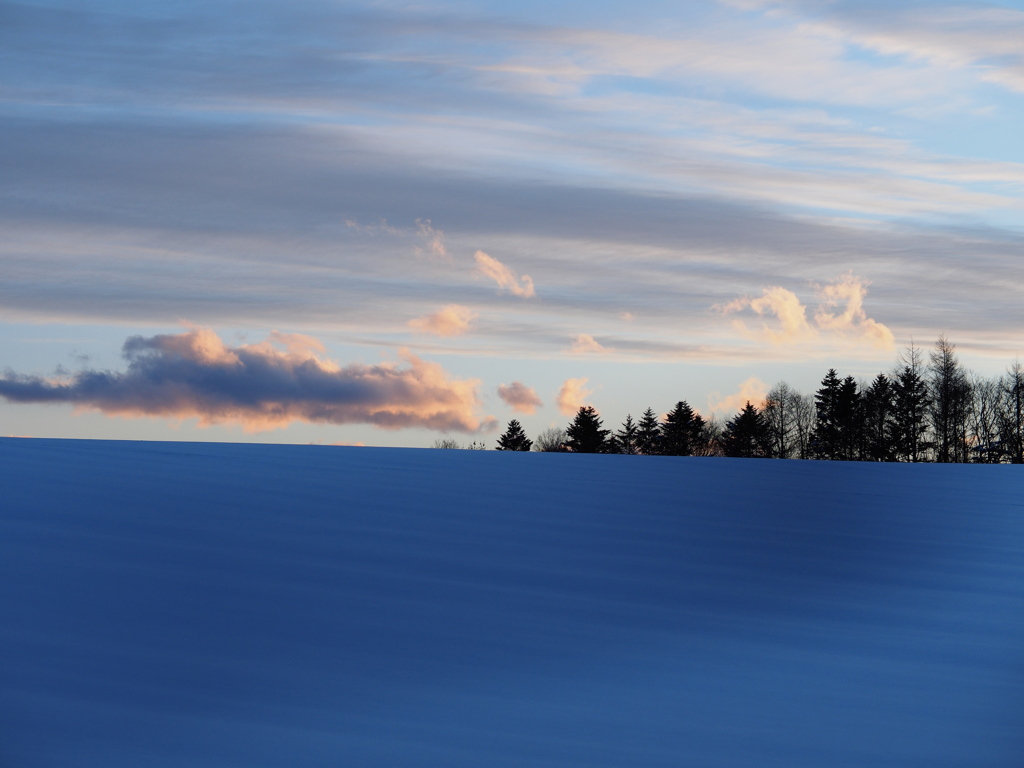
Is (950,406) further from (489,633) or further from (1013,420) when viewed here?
(489,633)

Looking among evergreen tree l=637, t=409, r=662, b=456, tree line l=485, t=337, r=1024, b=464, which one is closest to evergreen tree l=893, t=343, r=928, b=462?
tree line l=485, t=337, r=1024, b=464

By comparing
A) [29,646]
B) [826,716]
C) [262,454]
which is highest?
[262,454]

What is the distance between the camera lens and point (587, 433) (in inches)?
4060

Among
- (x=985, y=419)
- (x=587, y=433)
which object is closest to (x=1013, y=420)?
(x=985, y=419)

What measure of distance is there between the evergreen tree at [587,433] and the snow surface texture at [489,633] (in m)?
93.6

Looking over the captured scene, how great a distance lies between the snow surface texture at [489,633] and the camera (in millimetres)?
3760

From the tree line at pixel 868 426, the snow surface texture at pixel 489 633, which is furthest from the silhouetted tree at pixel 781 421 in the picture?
the snow surface texture at pixel 489 633

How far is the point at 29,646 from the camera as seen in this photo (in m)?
4.45

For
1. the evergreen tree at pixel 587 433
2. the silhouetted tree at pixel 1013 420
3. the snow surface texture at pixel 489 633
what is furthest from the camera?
the evergreen tree at pixel 587 433

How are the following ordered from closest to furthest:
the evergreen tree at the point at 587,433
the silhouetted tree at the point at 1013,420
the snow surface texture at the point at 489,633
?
1. the snow surface texture at the point at 489,633
2. the silhouetted tree at the point at 1013,420
3. the evergreen tree at the point at 587,433

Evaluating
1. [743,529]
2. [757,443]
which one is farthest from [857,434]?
[743,529]

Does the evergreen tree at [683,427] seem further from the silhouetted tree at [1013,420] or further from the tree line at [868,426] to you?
the silhouetted tree at [1013,420]

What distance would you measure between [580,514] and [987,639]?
13.4 feet

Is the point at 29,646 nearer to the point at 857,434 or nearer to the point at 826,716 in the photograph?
the point at 826,716
